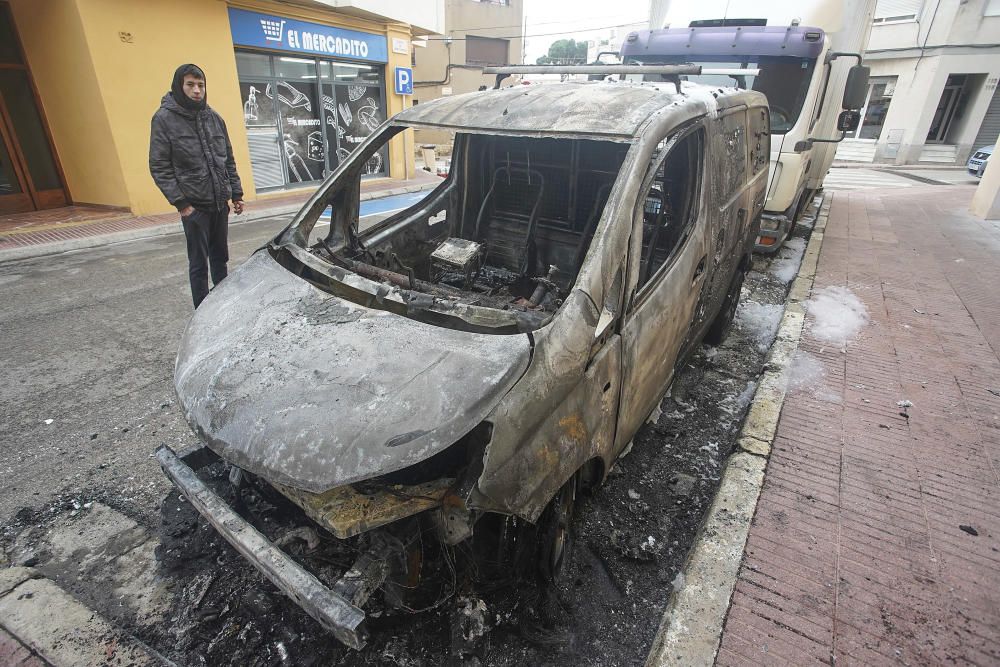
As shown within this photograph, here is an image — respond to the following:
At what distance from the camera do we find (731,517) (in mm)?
2605

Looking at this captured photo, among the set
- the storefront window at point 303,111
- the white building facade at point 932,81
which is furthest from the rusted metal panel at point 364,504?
the white building facade at point 932,81

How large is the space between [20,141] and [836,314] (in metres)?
12.7

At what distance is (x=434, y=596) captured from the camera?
6.90 ft

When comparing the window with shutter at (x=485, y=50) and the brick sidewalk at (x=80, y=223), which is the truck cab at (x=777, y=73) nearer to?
the brick sidewalk at (x=80, y=223)

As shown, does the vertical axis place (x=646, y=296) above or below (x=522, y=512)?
above

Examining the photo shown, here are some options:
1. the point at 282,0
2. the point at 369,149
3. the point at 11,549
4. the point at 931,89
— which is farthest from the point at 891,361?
the point at 931,89

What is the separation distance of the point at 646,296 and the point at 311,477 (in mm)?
1715

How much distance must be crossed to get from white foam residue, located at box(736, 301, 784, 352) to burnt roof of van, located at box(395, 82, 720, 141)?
269cm

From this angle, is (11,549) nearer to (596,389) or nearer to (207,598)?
(207,598)

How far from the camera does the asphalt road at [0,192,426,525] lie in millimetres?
2988

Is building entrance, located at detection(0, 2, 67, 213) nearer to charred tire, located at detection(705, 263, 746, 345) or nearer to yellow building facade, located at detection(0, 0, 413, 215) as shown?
yellow building facade, located at detection(0, 0, 413, 215)

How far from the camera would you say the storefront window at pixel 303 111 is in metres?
11.2

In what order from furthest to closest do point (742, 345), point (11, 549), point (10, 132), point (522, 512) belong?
point (10, 132) → point (742, 345) → point (11, 549) → point (522, 512)

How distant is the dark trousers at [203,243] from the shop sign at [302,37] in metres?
7.79
